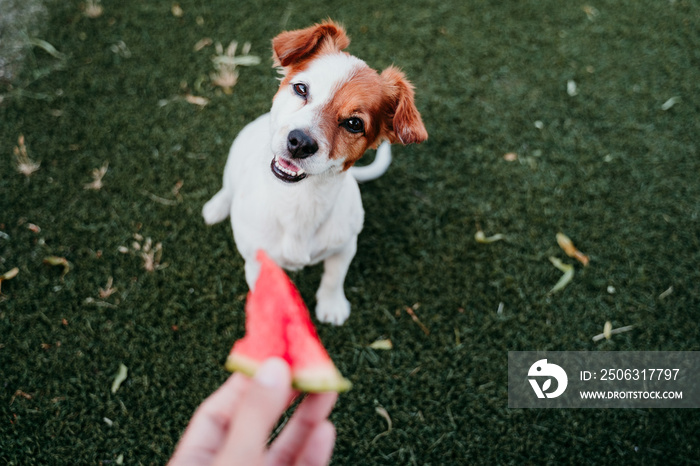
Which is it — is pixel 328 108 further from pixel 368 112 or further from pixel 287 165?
pixel 287 165

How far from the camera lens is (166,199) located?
381 centimetres

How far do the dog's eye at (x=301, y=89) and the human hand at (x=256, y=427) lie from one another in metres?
1.44

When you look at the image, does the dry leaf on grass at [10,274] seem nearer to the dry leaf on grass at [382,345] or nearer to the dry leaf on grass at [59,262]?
the dry leaf on grass at [59,262]

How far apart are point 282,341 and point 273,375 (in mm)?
408

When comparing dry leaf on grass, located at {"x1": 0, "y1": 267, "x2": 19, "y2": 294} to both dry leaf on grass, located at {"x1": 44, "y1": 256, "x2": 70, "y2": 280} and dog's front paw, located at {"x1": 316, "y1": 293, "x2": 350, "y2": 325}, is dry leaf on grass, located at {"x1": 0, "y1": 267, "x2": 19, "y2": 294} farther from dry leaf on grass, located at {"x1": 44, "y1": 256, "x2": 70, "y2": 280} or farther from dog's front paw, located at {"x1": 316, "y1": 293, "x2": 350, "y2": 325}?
dog's front paw, located at {"x1": 316, "y1": 293, "x2": 350, "y2": 325}

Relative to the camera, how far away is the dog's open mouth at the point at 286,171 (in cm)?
239

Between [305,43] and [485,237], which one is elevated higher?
[305,43]

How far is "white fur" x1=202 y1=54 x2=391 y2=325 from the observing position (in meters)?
2.29

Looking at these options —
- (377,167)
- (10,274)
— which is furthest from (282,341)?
(10,274)

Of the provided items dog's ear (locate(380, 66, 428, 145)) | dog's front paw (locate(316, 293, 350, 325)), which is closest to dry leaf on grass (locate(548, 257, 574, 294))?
dog's front paw (locate(316, 293, 350, 325))

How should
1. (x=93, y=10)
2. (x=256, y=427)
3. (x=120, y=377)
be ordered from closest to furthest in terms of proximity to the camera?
1. (x=256, y=427)
2. (x=120, y=377)
3. (x=93, y=10)

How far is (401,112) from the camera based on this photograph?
236cm

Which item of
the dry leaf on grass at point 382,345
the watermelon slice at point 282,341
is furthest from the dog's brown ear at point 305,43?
the dry leaf on grass at point 382,345

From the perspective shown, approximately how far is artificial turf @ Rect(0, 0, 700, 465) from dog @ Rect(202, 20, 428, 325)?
93 cm
